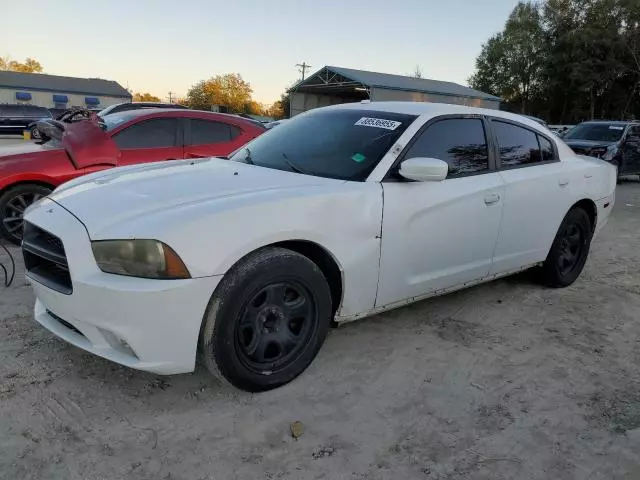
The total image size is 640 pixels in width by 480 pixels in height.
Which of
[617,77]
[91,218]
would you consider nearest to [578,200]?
[91,218]

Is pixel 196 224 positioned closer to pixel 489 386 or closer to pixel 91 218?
pixel 91 218

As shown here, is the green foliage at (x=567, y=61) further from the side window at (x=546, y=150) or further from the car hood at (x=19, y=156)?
the car hood at (x=19, y=156)

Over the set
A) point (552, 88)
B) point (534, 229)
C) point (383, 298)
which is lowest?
point (383, 298)

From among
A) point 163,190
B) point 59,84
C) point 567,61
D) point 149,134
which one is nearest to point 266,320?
point 163,190

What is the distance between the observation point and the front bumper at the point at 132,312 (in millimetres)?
2355

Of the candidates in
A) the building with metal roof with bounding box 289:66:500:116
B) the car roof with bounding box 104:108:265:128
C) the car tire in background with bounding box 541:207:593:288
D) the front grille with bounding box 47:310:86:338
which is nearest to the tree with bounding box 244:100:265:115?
the building with metal roof with bounding box 289:66:500:116

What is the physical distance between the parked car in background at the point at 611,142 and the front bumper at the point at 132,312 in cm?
1222

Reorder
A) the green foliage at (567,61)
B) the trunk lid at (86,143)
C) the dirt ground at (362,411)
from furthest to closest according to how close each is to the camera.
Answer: the green foliage at (567,61) < the trunk lid at (86,143) < the dirt ground at (362,411)

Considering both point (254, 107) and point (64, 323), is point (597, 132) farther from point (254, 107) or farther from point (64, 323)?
point (254, 107)

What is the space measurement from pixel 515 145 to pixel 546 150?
0.46 meters

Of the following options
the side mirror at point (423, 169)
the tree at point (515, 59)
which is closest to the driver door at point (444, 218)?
the side mirror at point (423, 169)

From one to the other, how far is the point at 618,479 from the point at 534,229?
7.46 feet

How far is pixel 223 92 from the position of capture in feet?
281

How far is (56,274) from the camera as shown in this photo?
2701 millimetres
